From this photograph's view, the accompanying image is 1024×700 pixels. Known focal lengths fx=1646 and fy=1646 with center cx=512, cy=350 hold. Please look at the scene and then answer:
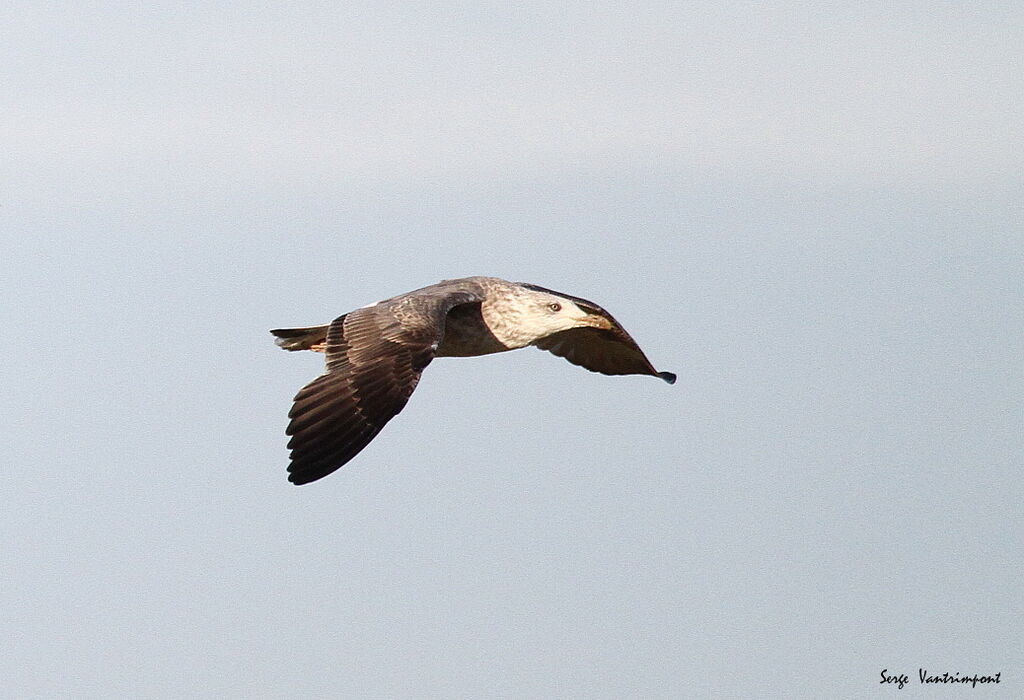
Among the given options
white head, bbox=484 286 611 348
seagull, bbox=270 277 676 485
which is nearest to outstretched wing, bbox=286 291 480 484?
seagull, bbox=270 277 676 485

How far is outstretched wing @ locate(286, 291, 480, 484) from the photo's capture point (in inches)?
634

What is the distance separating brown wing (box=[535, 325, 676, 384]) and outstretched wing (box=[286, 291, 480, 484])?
2409 millimetres

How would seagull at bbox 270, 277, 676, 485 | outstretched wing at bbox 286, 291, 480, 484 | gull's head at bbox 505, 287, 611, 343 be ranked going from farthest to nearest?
gull's head at bbox 505, 287, 611, 343
seagull at bbox 270, 277, 676, 485
outstretched wing at bbox 286, 291, 480, 484

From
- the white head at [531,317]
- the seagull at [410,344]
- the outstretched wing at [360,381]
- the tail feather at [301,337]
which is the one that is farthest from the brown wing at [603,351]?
the tail feather at [301,337]

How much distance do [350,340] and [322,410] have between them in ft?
4.10

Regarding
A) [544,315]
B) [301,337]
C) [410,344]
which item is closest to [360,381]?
[410,344]

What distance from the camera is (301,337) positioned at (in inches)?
749

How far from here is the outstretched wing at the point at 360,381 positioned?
16.1 metres

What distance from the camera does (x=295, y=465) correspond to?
15.9 meters

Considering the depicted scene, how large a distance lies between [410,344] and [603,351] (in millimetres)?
3762

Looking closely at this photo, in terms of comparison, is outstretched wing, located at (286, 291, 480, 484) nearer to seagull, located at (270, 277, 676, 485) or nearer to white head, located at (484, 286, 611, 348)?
seagull, located at (270, 277, 676, 485)

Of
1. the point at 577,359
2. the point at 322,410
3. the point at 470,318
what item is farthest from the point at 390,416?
the point at 577,359

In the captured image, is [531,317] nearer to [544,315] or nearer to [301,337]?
[544,315]

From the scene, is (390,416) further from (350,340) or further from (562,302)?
(562,302)
